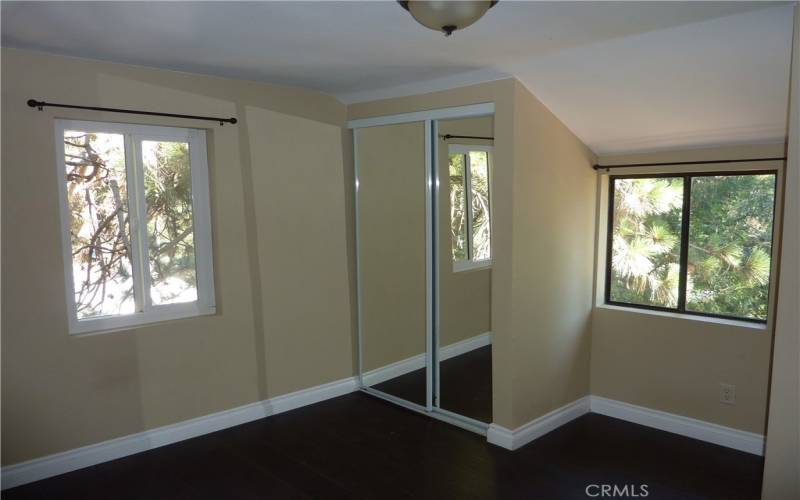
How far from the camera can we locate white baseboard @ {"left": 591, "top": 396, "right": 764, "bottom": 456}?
322cm

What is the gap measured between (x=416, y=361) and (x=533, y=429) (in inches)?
37.8

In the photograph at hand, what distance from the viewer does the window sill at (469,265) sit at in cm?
347

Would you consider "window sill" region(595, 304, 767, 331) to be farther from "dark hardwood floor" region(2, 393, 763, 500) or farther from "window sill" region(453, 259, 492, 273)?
"window sill" region(453, 259, 492, 273)

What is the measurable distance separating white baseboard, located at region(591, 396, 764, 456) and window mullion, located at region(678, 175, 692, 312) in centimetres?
73

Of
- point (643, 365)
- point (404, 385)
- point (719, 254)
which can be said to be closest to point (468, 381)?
point (404, 385)

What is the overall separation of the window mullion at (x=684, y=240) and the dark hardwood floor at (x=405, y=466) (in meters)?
0.93

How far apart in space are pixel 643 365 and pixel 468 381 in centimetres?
120

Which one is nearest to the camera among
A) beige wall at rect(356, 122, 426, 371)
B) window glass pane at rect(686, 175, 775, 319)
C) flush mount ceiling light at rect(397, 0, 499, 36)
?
flush mount ceiling light at rect(397, 0, 499, 36)

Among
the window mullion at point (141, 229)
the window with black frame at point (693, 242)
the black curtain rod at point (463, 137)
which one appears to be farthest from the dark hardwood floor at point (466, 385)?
the window mullion at point (141, 229)

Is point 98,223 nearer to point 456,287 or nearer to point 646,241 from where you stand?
point 456,287

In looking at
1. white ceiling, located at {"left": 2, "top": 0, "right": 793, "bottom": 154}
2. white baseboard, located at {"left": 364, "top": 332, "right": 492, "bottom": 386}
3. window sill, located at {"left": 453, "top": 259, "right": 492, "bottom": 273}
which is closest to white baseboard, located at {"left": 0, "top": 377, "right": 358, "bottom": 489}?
white baseboard, located at {"left": 364, "top": 332, "right": 492, "bottom": 386}

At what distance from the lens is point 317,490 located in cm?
286

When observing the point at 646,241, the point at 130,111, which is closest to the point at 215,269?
the point at 130,111

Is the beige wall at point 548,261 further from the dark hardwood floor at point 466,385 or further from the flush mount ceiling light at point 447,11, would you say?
the flush mount ceiling light at point 447,11
